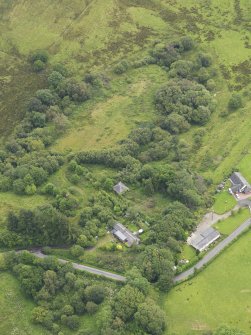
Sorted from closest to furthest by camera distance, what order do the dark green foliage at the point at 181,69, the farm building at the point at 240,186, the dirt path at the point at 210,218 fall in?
the dirt path at the point at 210,218 < the farm building at the point at 240,186 < the dark green foliage at the point at 181,69

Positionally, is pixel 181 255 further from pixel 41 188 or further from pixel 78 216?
pixel 41 188

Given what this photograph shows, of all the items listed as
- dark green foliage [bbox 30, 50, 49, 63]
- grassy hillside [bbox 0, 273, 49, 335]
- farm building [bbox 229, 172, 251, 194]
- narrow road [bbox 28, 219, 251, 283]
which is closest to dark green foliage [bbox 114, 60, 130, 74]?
dark green foliage [bbox 30, 50, 49, 63]

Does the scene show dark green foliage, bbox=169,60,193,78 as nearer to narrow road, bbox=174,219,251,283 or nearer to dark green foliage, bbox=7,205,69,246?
narrow road, bbox=174,219,251,283

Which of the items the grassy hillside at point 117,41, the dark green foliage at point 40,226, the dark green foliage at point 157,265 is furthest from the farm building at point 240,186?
the dark green foliage at point 40,226

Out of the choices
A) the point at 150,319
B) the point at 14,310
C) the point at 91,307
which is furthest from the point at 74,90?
the point at 150,319

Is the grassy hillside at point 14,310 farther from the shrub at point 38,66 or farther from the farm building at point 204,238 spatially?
the shrub at point 38,66

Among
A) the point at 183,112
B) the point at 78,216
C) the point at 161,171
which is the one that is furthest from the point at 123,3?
the point at 78,216

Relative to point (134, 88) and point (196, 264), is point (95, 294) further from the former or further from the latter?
point (134, 88)
